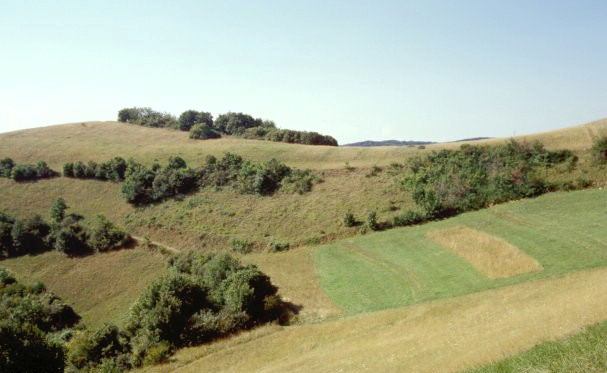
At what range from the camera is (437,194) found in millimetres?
51250

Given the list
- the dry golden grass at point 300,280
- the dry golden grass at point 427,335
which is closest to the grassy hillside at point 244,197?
the dry golden grass at point 300,280

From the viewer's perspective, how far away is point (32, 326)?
2694 cm

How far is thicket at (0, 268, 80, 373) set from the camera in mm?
24656

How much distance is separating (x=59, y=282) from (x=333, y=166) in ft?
132

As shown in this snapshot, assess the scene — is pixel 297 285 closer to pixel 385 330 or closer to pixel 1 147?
pixel 385 330

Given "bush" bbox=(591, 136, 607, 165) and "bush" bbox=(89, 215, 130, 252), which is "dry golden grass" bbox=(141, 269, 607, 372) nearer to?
"bush" bbox=(591, 136, 607, 165)

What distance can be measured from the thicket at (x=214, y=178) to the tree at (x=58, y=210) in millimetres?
8544

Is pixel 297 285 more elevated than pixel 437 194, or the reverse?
pixel 437 194

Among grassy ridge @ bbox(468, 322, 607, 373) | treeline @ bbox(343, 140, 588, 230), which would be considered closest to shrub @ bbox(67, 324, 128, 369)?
grassy ridge @ bbox(468, 322, 607, 373)

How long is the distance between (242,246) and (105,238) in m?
18.2

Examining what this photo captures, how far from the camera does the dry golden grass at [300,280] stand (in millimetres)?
33844

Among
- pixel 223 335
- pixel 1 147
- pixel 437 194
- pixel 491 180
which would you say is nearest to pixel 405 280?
pixel 223 335

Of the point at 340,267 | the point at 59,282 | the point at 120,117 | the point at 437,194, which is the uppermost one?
the point at 120,117

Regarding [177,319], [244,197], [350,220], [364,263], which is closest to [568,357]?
[177,319]
